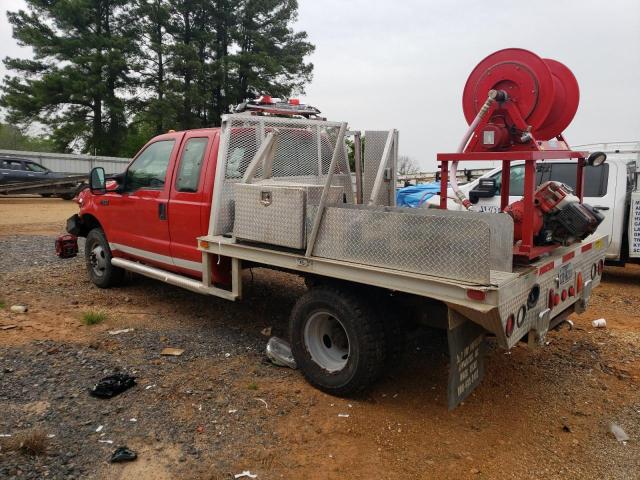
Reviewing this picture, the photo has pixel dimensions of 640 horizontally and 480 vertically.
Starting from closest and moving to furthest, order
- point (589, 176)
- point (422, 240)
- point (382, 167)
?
point (422, 240), point (382, 167), point (589, 176)

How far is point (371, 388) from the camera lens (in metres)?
3.76

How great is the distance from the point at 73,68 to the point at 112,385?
90.3 feet

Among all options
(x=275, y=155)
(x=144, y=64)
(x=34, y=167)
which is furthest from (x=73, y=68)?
(x=275, y=155)

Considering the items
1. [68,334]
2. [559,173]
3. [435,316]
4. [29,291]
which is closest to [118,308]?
[68,334]

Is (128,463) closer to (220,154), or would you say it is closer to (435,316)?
(435,316)

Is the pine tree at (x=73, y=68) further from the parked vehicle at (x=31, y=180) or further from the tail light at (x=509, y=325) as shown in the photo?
the tail light at (x=509, y=325)

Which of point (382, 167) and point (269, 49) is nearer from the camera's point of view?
point (382, 167)

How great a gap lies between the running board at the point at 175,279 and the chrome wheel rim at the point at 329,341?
2.79ft

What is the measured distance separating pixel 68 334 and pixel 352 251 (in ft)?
9.99

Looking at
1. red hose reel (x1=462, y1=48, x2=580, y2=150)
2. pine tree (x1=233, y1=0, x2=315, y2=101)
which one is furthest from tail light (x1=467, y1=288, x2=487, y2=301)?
pine tree (x1=233, y1=0, x2=315, y2=101)

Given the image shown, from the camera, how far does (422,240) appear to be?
3.06 m

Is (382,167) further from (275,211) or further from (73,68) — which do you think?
(73,68)

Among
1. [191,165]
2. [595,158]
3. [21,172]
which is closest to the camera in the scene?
[595,158]

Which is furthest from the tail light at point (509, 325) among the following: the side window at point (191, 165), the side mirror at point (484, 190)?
the side mirror at point (484, 190)
